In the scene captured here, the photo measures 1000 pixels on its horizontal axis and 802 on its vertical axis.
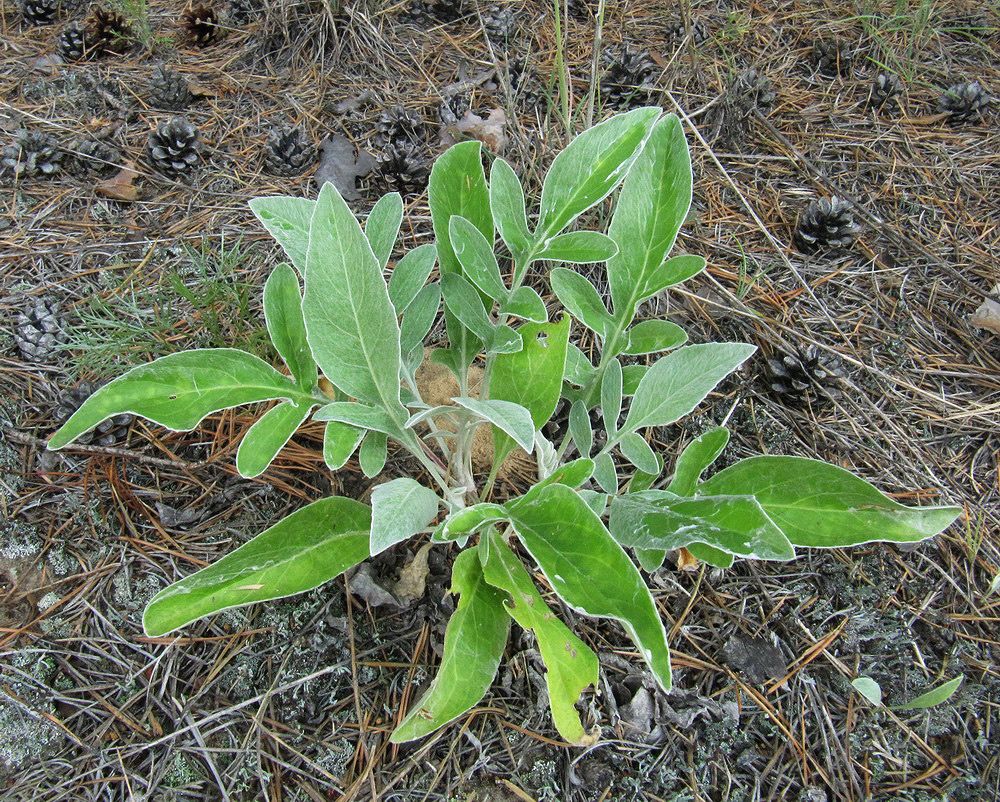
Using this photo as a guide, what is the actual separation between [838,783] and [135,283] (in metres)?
2.10

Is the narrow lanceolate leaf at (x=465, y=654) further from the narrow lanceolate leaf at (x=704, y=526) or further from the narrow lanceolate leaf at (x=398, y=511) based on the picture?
the narrow lanceolate leaf at (x=704, y=526)

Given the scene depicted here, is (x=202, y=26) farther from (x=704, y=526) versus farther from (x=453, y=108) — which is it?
(x=704, y=526)

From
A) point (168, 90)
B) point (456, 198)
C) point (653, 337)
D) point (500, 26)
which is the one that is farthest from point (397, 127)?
point (653, 337)

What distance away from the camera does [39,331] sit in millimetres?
1803

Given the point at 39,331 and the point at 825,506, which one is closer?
the point at 825,506

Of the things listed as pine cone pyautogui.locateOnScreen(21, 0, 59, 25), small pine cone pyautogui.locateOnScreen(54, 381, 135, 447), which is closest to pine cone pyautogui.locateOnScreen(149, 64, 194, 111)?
pine cone pyautogui.locateOnScreen(21, 0, 59, 25)

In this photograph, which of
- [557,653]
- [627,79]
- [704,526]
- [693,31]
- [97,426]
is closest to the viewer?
[704,526]

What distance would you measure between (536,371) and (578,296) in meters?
0.22

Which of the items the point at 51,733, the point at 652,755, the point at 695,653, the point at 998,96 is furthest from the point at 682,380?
the point at 998,96

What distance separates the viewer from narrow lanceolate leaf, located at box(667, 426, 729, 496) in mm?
1237

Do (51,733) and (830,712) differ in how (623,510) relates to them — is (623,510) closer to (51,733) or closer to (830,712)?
(830,712)

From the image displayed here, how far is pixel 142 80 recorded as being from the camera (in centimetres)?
252

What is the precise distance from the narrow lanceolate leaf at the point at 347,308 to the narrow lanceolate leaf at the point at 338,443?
7 cm

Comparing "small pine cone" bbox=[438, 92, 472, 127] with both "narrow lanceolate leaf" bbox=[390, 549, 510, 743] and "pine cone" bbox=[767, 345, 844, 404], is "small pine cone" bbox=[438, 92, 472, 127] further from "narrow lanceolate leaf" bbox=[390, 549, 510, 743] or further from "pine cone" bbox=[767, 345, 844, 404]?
"narrow lanceolate leaf" bbox=[390, 549, 510, 743]
